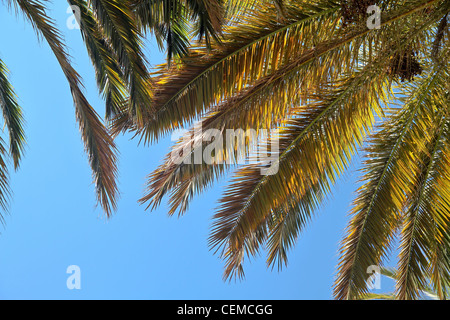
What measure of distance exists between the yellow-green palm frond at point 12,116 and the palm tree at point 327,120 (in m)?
1.28

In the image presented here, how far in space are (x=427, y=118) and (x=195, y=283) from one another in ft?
51.0

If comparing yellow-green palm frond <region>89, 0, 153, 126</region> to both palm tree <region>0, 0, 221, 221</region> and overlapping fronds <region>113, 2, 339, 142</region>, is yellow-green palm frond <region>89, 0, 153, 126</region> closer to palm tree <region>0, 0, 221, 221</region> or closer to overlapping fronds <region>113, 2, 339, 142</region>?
palm tree <region>0, 0, 221, 221</region>

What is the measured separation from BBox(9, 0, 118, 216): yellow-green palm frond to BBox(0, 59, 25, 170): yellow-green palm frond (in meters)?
1.04

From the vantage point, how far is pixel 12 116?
20.6 feet

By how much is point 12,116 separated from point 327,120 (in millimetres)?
3690

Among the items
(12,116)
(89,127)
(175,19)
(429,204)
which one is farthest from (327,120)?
(12,116)

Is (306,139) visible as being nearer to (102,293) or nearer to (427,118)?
(427,118)

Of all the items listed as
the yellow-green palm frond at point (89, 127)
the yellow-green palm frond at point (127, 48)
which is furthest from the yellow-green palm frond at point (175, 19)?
the yellow-green palm frond at point (89, 127)

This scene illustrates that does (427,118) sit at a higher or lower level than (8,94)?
lower

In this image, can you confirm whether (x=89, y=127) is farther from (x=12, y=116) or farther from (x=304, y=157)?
(x=304, y=157)

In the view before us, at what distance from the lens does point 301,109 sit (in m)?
6.64

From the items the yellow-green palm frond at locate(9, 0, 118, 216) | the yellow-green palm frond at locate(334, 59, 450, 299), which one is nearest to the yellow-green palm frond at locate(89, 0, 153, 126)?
the yellow-green palm frond at locate(9, 0, 118, 216)
